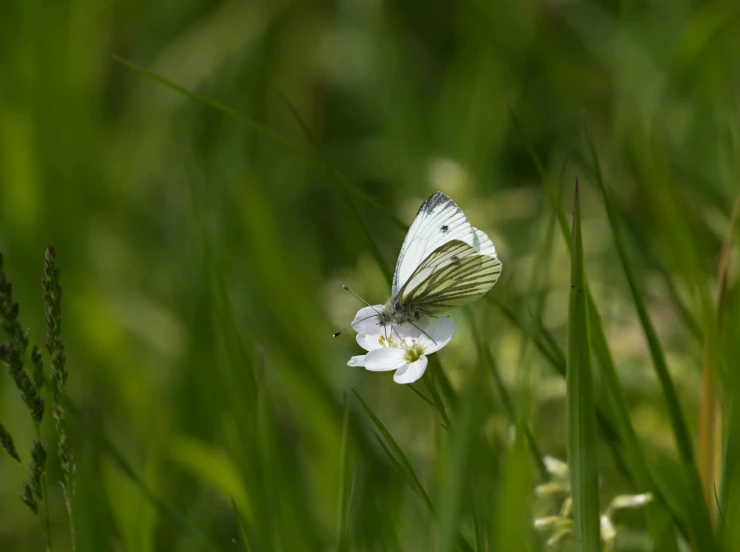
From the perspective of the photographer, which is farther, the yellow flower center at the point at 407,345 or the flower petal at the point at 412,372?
the yellow flower center at the point at 407,345

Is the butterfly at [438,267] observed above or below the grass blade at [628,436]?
above

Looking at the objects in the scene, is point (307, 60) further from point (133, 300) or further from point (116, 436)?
point (116, 436)

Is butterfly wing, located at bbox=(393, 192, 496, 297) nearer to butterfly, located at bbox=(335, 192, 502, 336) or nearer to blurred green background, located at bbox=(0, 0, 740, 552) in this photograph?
butterfly, located at bbox=(335, 192, 502, 336)

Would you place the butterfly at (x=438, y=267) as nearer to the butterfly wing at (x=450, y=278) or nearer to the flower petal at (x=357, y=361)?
the butterfly wing at (x=450, y=278)

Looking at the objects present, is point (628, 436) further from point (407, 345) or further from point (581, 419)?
point (407, 345)

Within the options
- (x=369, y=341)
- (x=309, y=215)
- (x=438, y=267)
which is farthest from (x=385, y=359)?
(x=309, y=215)

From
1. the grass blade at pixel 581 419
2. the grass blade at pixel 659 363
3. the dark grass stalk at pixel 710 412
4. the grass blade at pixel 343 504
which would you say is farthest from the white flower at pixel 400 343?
the dark grass stalk at pixel 710 412

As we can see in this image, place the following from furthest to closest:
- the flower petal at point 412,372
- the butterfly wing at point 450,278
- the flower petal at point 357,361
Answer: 1. the butterfly wing at point 450,278
2. the flower petal at point 357,361
3. the flower petal at point 412,372
